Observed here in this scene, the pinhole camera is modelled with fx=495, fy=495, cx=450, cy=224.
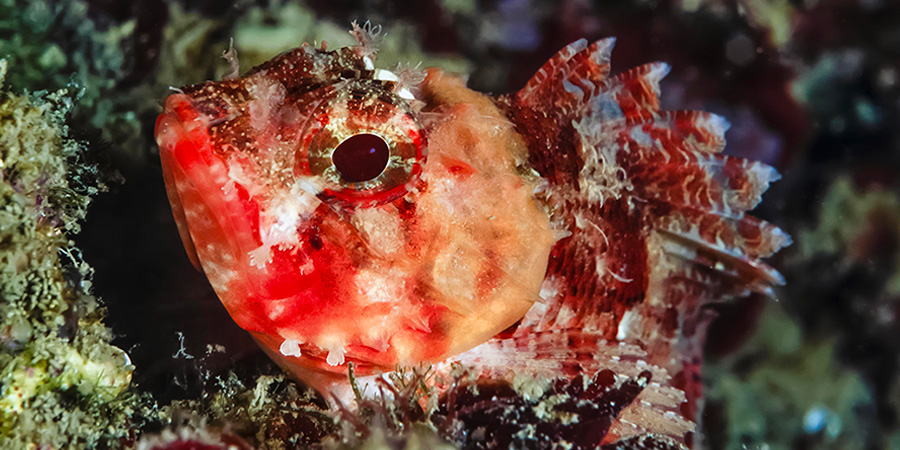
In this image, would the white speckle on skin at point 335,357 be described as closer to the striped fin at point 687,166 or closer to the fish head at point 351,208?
the fish head at point 351,208

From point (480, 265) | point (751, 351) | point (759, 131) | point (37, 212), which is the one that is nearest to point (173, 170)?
point (37, 212)

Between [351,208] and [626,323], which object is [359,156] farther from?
[626,323]

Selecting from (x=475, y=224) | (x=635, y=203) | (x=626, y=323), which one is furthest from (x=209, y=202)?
(x=626, y=323)

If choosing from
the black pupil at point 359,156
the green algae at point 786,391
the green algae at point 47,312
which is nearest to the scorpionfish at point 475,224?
the black pupil at point 359,156

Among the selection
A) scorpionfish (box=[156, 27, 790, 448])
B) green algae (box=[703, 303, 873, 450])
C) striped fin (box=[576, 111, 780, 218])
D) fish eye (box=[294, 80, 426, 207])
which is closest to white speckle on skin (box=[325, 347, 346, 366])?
scorpionfish (box=[156, 27, 790, 448])

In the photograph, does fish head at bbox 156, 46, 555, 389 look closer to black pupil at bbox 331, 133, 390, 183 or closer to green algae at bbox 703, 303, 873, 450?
black pupil at bbox 331, 133, 390, 183

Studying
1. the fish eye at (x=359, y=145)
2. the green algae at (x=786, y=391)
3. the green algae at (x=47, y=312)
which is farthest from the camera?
the green algae at (x=786, y=391)

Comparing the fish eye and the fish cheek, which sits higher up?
the fish eye

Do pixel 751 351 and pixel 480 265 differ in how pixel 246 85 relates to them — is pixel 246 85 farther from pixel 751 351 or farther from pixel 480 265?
pixel 751 351

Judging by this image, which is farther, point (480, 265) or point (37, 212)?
point (480, 265)
